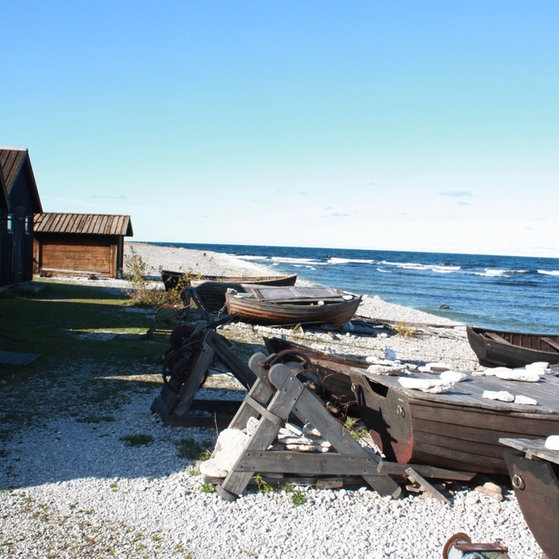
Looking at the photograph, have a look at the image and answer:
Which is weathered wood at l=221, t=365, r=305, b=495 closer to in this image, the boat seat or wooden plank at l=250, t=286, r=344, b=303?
the boat seat

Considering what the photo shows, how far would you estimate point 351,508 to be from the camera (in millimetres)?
5652

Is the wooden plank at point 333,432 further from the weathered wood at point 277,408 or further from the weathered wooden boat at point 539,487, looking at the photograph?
the weathered wooden boat at point 539,487

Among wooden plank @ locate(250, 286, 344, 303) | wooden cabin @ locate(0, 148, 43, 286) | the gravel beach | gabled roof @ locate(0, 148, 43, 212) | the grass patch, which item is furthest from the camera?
gabled roof @ locate(0, 148, 43, 212)

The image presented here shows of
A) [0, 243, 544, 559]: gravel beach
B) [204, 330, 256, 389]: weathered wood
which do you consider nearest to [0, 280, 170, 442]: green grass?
[0, 243, 544, 559]: gravel beach

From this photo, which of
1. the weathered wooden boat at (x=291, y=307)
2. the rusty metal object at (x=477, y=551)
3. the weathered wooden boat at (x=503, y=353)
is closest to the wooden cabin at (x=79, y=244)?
the weathered wooden boat at (x=291, y=307)

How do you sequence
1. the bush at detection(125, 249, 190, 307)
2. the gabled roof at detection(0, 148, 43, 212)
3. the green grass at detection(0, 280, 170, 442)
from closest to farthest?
the green grass at detection(0, 280, 170, 442) → the bush at detection(125, 249, 190, 307) → the gabled roof at detection(0, 148, 43, 212)

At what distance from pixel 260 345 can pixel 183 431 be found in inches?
274

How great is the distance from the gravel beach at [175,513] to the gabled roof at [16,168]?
50.9ft

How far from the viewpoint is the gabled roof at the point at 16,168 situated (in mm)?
20375

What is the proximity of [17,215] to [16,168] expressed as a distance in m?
1.65

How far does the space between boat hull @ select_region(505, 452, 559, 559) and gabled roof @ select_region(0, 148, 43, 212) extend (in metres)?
18.8

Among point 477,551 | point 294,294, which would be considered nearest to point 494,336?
point 294,294

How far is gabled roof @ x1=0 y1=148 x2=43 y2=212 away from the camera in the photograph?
2038 cm

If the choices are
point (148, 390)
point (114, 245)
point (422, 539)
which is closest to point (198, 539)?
point (422, 539)
